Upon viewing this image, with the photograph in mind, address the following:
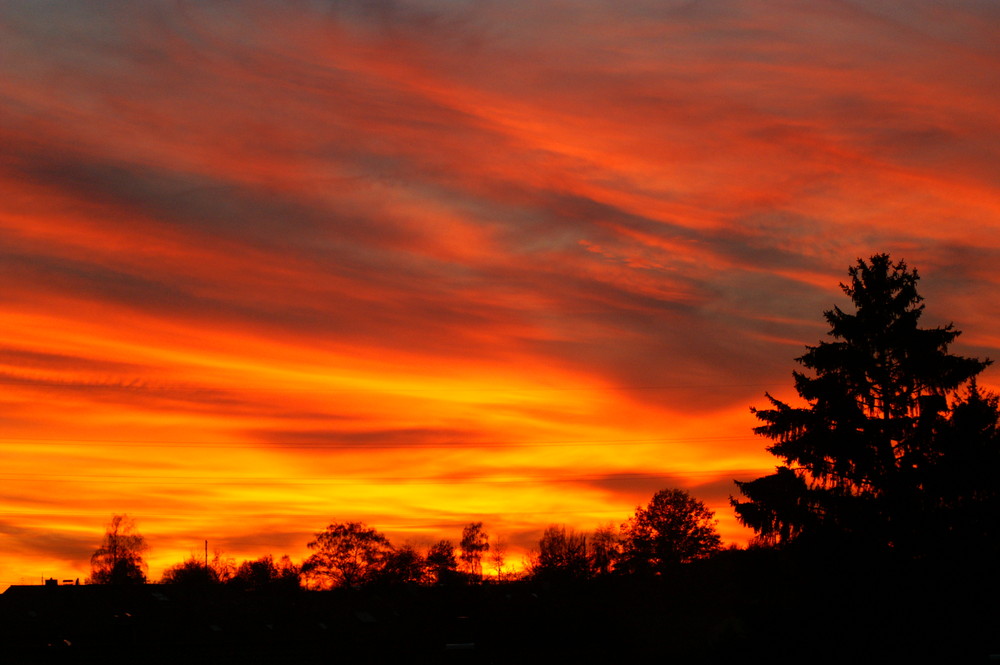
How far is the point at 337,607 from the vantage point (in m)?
89.1

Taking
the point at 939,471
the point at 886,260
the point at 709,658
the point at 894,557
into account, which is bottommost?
the point at 709,658

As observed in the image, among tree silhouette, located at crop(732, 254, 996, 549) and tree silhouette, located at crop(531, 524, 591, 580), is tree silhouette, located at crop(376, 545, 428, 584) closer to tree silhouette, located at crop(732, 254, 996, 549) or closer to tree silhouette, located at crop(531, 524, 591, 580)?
tree silhouette, located at crop(531, 524, 591, 580)

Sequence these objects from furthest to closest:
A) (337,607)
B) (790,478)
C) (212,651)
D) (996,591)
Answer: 1. (337,607)
2. (212,651)
3. (790,478)
4. (996,591)

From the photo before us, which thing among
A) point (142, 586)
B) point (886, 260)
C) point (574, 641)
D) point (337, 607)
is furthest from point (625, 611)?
point (886, 260)

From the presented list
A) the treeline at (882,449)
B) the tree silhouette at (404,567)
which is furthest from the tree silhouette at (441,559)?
the treeline at (882,449)

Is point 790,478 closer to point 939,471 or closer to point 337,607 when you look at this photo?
point 939,471

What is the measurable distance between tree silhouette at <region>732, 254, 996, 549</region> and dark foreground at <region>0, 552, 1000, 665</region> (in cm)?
192

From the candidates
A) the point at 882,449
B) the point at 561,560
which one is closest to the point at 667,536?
the point at 561,560

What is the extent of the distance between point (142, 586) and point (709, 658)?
64790 mm

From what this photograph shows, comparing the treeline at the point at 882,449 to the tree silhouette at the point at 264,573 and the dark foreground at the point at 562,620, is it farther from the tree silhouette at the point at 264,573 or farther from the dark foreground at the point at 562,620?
the tree silhouette at the point at 264,573

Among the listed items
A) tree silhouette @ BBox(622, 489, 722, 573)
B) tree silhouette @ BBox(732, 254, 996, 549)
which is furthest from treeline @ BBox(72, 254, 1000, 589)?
tree silhouette @ BBox(622, 489, 722, 573)

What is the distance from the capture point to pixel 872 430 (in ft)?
133

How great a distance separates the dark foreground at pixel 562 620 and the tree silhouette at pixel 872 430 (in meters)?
1.92

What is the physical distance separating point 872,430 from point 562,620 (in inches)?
1290
